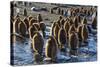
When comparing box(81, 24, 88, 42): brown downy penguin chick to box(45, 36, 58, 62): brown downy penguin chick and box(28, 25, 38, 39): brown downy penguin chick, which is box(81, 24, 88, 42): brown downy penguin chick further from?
box(28, 25, 38, 39): brown downy penguin chick

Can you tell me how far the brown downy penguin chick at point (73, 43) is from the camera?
2.05 metres

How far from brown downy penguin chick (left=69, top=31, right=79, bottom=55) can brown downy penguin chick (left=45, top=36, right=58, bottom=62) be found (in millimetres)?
165

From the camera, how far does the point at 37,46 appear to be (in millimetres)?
1914

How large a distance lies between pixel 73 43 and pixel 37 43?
380 mm

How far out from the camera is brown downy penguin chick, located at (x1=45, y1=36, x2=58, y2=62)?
6.40 ft

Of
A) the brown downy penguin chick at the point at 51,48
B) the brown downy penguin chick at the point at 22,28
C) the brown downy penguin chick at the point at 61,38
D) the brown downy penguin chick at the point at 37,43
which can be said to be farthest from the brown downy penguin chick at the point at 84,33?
the brown downy penguin chick at the point at 22,28

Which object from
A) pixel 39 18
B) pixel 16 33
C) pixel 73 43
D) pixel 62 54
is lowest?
pixel 62 54

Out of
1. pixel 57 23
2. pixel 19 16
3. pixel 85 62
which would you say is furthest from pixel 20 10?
pixel 85 62

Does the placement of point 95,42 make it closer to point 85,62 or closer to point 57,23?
point 85,62

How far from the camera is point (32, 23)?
190 cm

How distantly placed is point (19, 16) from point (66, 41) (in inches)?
20.7

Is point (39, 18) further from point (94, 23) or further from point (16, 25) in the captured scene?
point (94, 23)

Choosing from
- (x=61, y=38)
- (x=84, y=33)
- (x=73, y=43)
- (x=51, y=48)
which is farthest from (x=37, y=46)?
(x=84, y=33)

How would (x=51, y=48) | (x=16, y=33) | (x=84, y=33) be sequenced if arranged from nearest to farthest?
(x=16, y=33), (x=51, y=48), (x=84, y=33)
